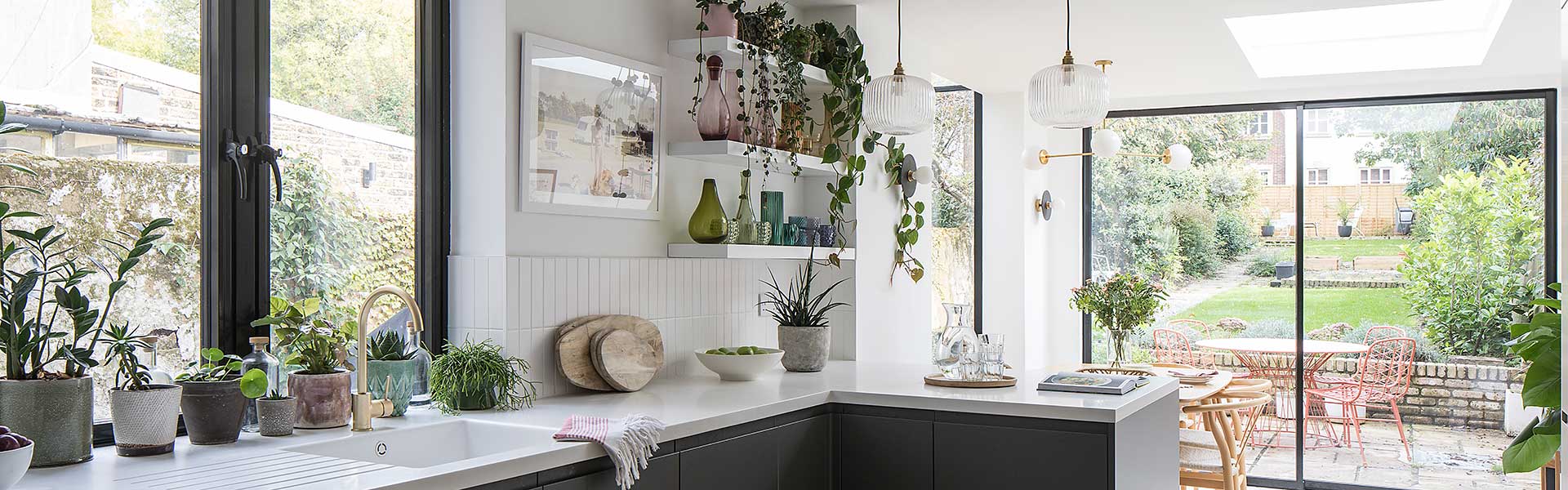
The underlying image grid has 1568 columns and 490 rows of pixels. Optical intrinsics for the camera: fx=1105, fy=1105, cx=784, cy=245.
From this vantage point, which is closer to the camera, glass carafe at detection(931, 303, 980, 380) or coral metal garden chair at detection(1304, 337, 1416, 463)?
glass carafe at detection(931, 303, 980, 380)

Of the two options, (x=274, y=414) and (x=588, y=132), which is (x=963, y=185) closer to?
(x=588, y=132)

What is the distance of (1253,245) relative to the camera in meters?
6.18

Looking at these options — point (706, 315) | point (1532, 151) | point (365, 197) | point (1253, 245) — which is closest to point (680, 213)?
point (706, 315)

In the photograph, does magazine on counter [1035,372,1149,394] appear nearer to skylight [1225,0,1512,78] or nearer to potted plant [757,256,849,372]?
potted plant [757,256,849,372]

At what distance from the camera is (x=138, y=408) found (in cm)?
184

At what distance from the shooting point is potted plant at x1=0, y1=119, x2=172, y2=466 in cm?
171

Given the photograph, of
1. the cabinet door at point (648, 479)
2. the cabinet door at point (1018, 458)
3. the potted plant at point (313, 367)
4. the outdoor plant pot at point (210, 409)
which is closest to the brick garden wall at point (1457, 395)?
the cabinet door at point (1018, 458)

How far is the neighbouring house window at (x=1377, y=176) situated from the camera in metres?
5.84

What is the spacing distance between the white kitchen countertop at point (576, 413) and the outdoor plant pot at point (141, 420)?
2 cm

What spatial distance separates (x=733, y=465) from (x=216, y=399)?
104 cm

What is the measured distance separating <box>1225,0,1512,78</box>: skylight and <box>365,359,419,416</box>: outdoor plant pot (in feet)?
10.6

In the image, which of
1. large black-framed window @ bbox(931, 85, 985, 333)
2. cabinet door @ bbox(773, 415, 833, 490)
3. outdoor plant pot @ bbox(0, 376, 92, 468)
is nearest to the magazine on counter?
cabinet door @ bbox(773, 415, 833, 490)

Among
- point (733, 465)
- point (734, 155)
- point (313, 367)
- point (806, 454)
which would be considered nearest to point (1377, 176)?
point (734, 155)

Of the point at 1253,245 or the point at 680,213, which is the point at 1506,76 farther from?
the point at 680,213
